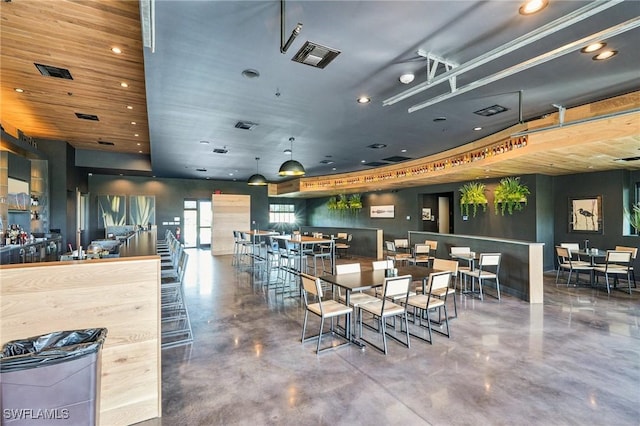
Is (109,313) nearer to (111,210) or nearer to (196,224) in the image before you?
(111,210)

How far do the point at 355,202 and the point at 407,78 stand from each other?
9.48 m

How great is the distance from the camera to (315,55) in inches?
118

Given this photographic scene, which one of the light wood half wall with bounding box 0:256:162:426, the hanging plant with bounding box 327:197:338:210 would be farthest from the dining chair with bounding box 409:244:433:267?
the hanging plant with bounding box 327:197:338:210

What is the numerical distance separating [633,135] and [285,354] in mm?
5253

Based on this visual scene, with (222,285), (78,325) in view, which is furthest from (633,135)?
(222,285)

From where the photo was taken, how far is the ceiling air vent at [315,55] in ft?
9.32

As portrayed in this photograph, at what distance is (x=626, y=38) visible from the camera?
279cm

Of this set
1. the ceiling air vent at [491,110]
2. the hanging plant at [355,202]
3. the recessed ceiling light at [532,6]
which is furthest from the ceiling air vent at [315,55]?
the hanging plant at [355,202]

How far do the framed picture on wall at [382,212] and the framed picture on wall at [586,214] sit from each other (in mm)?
5339

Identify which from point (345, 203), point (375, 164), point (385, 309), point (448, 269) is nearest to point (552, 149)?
point (448, 269)

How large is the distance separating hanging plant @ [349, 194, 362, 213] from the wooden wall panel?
4278mm

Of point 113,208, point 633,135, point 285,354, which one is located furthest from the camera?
point 113,208

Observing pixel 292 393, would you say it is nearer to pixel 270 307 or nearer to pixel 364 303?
pixel 364 303

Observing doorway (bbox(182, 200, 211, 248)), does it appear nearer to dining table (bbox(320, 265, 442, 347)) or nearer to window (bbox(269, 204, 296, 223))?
window (bbox(269, 204, 296, 223))
